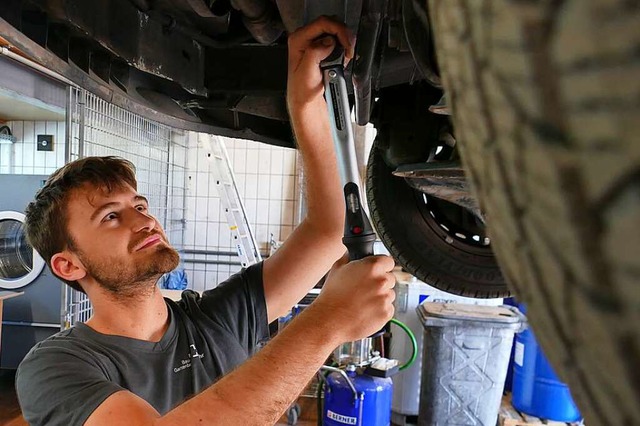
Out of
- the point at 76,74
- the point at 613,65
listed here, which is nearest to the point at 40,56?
the point at 76,74

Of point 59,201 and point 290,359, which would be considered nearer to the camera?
point 290,359

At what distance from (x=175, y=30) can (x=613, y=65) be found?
0.87m

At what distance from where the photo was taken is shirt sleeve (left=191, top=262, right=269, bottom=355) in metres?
1.03

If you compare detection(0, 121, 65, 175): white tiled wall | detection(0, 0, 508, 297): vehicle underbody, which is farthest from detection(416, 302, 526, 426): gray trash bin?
detection(0, 121, 65, 175): white tiled wall

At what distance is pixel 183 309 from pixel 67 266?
240mm

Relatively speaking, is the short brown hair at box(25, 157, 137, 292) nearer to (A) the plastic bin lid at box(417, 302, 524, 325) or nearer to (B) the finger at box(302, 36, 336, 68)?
(B) the finger at box(302, 36, 336, 68)

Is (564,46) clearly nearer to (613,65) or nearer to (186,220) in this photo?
(613,65)

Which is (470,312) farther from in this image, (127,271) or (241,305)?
(127,271)

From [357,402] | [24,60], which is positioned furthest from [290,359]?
[24,60]

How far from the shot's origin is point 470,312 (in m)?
2.20

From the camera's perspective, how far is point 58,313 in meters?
2.58

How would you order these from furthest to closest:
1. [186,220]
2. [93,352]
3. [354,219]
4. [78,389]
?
[186,220], [93,352], [78,389], [354,219]

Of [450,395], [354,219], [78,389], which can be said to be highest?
[354,219]

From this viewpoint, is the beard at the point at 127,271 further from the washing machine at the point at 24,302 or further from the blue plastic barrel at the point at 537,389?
the washing machine at the point at 24,302
